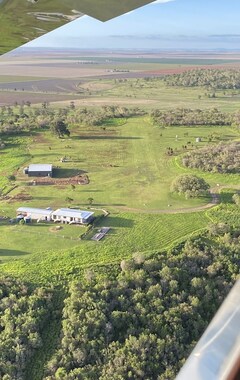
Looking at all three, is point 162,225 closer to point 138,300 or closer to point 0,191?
point 138,300

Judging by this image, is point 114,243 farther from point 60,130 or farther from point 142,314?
point 60,130

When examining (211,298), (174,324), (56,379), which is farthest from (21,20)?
(211,298)

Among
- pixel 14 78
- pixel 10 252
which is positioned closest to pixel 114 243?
pixel 10 252

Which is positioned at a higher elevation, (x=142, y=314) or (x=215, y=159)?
(x=215, y=159)

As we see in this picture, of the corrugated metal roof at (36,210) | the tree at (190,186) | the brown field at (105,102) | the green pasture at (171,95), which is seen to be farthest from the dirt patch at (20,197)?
the brown field at (105,102)

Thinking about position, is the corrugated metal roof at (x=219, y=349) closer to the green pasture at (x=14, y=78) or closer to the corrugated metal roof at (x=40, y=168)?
the corrugated metal roof at (x=40, y=168)

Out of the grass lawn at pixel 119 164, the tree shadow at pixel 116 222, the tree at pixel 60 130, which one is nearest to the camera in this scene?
the tree shadow at pixel 116 222
